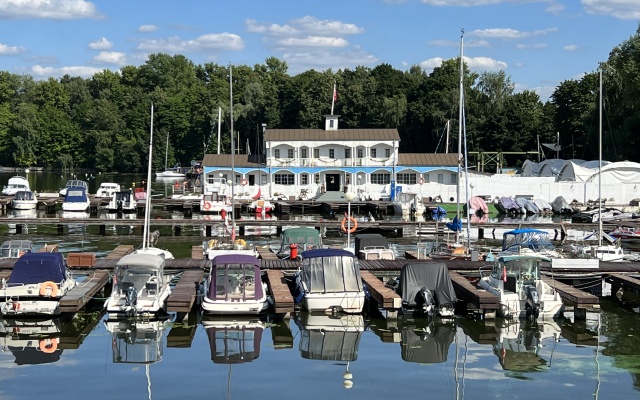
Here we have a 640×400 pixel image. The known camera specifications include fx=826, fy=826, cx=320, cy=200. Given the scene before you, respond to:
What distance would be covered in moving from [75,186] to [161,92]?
9579 centimetres

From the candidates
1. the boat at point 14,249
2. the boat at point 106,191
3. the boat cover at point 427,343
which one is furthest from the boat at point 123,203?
the boat cover at point 427,343

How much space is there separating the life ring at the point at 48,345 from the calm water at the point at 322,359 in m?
0.03

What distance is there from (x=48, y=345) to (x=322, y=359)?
857 cm

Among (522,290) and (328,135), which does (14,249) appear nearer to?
(522,290)

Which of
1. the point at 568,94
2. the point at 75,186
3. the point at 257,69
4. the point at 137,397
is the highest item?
the point at 257,69

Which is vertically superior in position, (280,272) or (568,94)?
(568,94)

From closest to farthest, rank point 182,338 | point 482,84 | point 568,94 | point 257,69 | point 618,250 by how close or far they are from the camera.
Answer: point 182,338 < point 618,250 < point 568,94 < point 482,84 < point 257,69

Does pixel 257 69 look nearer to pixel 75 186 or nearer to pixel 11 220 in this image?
pixel 75 186

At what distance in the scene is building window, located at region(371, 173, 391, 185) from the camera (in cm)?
8212

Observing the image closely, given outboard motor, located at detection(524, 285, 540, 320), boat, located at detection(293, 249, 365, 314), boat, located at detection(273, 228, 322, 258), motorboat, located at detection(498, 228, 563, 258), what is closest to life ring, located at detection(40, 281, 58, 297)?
boat, located at detection(293, 249, 365, 314)

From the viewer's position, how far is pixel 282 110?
134375 millimetres

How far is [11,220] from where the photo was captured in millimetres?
54031

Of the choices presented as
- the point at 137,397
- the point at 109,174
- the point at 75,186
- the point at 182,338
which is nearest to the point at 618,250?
the point at 182,338

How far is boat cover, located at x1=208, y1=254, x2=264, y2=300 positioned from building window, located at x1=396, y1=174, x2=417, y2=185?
53.8 m
